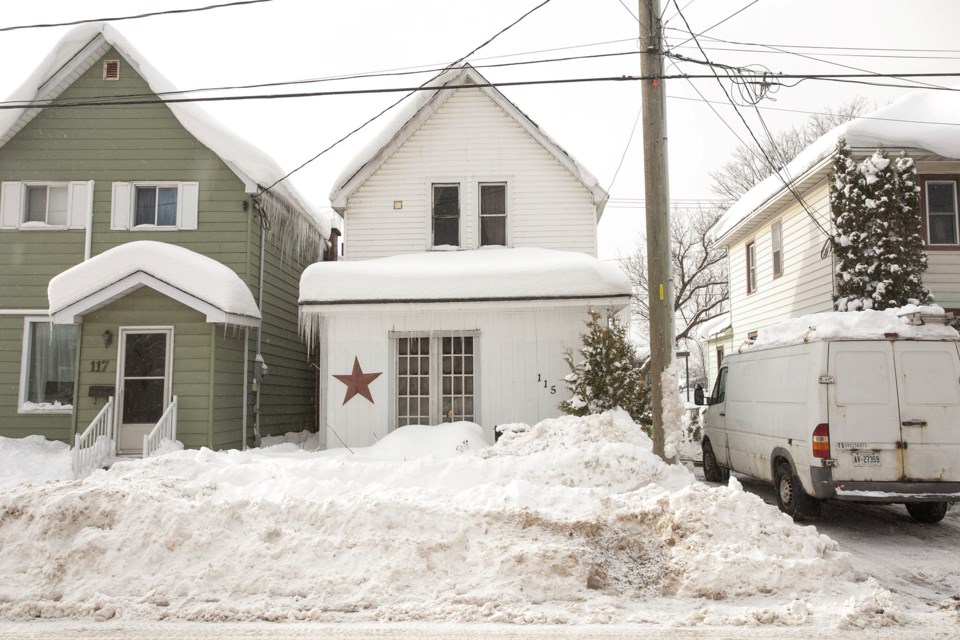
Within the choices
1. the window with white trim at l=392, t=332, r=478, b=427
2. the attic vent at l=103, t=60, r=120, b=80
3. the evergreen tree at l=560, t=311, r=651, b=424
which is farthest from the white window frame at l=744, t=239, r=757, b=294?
the attic vent at l=103, t=60, r=120, b=80

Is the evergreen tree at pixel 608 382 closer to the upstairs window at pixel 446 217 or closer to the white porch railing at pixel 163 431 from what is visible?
the upstairs window at pixel 446 217

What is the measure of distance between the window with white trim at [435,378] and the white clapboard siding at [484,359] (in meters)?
0.17

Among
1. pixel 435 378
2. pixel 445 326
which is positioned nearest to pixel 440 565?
pixel 435 378

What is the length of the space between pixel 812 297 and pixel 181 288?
41.2 feet

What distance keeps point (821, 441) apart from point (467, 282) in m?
6.30

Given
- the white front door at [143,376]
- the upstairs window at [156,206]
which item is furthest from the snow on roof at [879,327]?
the upstairs window at [156,206]

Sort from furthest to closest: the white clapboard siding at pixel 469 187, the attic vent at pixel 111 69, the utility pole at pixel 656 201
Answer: the white clapboard siding at pixel 469 187 → the attic vent at pixel 111 69 → the utility pole at pixel 656 201

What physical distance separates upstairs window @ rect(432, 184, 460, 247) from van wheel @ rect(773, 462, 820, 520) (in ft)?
27.0

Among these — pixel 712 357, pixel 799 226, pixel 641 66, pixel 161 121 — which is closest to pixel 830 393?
pixel 641 66

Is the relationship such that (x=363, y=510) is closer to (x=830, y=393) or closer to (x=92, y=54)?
(x=830, y=393)

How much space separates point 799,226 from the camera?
15664 mm

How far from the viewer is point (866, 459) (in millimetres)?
7777

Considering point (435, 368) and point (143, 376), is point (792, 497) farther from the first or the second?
point (143, 376)

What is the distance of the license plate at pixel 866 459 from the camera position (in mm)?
7773
